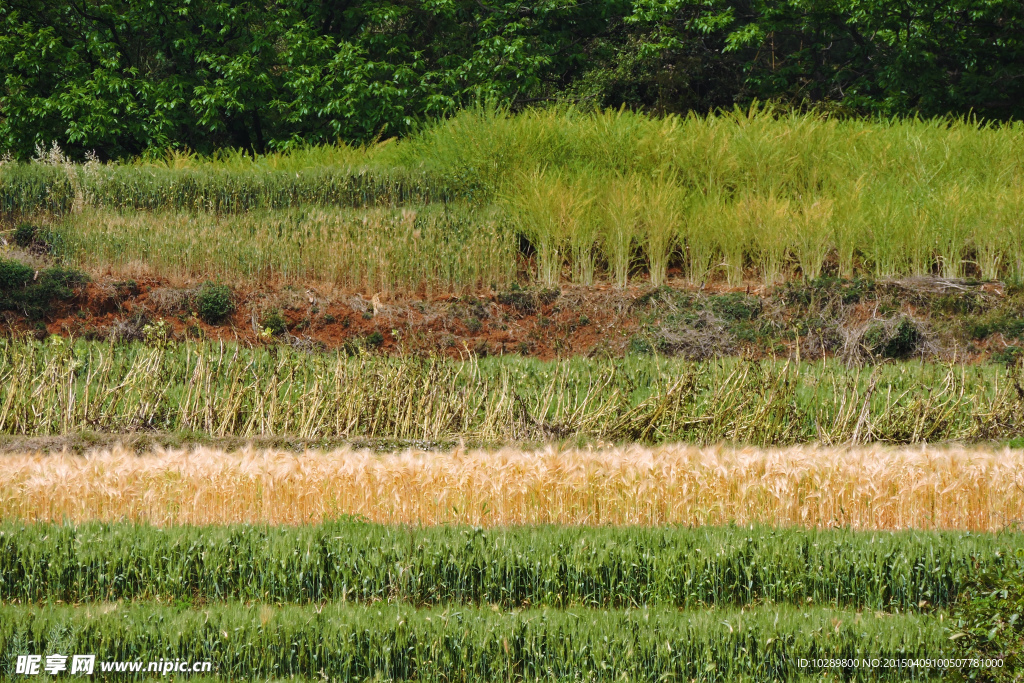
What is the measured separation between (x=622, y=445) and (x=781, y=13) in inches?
668

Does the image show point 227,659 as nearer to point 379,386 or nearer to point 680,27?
point 379,386

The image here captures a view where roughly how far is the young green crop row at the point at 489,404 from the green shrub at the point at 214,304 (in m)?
3.03

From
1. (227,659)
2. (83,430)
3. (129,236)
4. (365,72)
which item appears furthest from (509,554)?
(365,72)

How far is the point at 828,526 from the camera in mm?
6453

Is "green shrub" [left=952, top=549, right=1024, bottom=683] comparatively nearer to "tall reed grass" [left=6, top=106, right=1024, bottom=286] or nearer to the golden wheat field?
the golden wheat field

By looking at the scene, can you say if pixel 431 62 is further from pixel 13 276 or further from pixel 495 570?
pixel 495 570

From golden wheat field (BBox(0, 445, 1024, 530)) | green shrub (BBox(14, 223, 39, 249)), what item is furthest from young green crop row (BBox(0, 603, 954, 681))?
green shrub (BBox(14, 223, 39, 249))

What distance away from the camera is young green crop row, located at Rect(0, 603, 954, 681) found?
4555 millimetres

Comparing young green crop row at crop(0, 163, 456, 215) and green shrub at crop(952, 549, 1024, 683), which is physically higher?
green shrub at crop(952, 549, 1024, 683)

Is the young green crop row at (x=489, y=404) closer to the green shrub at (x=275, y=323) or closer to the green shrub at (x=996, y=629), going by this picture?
the green shrub at (x=275, y=323)

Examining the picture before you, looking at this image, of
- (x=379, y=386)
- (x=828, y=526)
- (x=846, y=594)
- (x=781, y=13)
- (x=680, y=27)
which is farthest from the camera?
(x=680, y=27)

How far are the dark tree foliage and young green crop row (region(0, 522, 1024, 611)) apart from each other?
1569 cm

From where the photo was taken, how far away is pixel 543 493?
6.66m

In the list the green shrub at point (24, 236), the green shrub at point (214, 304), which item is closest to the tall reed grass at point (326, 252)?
the green shrub at point (24, 236)
